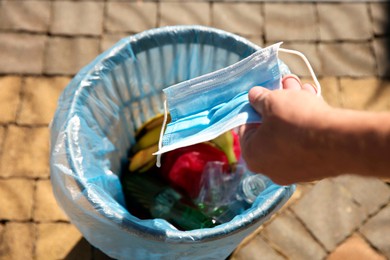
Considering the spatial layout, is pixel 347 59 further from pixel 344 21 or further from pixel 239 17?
pixel 239 17

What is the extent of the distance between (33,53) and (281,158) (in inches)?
63.2

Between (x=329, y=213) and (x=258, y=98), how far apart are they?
1.11 meters

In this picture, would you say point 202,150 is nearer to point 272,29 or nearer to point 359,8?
point 272,29

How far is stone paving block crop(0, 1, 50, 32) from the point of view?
2.20 metres

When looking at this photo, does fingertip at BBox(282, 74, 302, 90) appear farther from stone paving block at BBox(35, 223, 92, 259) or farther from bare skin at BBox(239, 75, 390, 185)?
stone paving block at BBox(35, 223, 92, 259)

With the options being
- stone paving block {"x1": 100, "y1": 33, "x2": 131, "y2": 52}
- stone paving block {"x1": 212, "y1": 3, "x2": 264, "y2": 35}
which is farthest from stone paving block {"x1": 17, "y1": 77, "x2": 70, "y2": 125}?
stone paving block {"x1": 212, "y1": 3, "x2": 264, "y2": 35}

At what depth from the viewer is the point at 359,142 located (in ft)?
2.61

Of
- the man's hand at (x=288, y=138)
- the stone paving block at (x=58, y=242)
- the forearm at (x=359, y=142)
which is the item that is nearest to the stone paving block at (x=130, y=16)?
the stone paving block at (x=58, y=242)

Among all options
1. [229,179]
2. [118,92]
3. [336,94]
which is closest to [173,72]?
[118,92]

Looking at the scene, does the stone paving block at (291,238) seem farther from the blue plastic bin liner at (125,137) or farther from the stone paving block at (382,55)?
the stone paving block at (382,55)

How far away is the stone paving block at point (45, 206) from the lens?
1891mm

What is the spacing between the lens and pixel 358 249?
1.89 m

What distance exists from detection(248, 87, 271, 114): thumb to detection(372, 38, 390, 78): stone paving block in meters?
1.37

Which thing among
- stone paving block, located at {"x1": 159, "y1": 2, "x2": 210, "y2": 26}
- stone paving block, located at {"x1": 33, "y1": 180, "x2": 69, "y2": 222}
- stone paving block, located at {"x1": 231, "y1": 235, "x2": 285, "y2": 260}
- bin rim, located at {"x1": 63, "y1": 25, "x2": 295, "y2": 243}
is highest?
stone paving block, located at {"x1": 159, "y1": 2, "x2": 210, "y2": 26}
